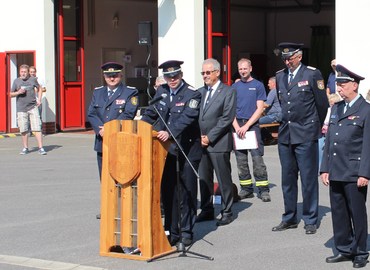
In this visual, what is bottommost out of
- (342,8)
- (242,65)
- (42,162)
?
(42,162)

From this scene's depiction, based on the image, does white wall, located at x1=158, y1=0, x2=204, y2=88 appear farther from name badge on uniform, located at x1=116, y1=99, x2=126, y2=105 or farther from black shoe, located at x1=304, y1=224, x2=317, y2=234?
black shoe, located at x1=304, y1=224, x2=317, y2=234

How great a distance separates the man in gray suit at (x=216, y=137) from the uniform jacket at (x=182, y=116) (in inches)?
35.4

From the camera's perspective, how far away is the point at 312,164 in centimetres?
973

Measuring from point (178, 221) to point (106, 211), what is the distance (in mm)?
854

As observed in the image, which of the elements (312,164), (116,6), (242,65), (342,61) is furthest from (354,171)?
(116,6)

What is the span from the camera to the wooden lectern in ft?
27.5

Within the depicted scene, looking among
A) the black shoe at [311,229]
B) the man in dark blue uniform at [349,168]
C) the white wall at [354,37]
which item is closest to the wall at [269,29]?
the white wall at [354,37]

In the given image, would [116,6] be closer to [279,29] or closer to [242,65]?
[279,29]

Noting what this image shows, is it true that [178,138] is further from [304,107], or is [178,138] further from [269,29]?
[269,29]

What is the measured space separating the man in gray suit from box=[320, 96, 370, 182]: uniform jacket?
7.29 ft

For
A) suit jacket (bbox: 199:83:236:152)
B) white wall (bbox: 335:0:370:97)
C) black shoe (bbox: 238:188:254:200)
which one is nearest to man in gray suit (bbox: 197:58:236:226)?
suit jacket (bbox: 199:83:236:152)

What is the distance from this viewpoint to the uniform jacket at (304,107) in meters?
9.71

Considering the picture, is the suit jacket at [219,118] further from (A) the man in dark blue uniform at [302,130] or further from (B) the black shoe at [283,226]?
(B) the black shoe at [283,226]

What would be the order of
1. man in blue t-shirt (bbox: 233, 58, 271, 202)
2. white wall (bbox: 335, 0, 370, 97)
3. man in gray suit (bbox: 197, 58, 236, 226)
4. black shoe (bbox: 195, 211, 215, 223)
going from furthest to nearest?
white wall (bbox: 335, 0, 370, 97), man in blue t-shirt (bbox: 233, 58, 271, 202), black shoe (bbox: 195, 211, 215, 223), man in gray suit (bbox: 197, 58, 236, 226)
